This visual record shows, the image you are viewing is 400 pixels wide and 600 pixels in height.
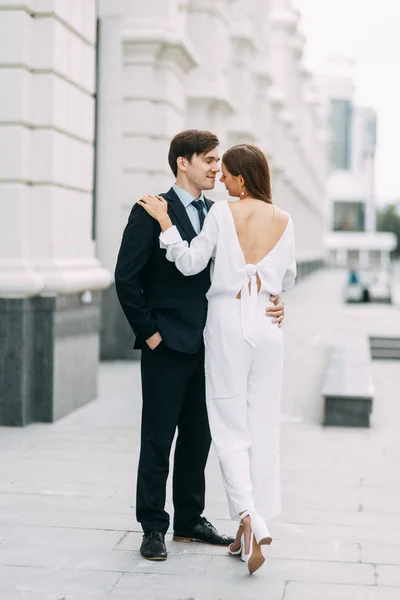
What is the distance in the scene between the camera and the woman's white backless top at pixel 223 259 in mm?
4648

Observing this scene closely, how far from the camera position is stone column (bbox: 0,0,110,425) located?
839cm

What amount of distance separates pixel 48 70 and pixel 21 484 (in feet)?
12.2

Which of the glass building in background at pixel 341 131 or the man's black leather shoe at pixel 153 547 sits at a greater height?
the glass building in background at pixel 341 131

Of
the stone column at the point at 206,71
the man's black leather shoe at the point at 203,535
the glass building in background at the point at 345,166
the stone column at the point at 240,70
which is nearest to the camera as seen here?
the man's black leather shoe at the point at 203,535

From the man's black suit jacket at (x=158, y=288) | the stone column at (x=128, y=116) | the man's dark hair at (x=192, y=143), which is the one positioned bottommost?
the man's black suit jacket at (x=158, y=288)

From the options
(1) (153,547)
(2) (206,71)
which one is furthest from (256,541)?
(2) (206,71)

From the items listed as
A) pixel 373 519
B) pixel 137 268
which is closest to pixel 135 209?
pixel 137 268

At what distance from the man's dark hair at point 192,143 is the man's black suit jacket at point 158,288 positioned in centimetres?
22

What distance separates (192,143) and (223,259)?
1.90 feet

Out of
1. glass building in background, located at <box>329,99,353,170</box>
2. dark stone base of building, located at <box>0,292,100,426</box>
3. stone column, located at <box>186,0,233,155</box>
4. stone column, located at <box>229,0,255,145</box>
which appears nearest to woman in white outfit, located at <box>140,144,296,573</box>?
dark stone base of building, located at <box>0,292,100,426</box>

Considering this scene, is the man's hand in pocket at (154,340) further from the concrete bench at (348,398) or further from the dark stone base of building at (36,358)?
the concrete bench at (348,398)

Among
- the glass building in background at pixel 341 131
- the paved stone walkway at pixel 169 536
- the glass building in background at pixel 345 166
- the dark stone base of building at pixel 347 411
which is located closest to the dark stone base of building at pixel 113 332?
the paved stone walkway at pixel 169 536

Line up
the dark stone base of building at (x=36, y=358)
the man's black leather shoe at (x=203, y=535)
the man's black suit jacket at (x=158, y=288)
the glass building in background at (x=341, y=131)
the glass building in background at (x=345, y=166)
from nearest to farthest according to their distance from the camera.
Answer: the man's black suit jacket at (x=158, y=288) < the man's black leather shoe at (x=203, y=535) < the dark stone base of building at (x=36, y=358) < the glass building in background at (x=345, y=166) < the glass building in background at (x=341, y=131)

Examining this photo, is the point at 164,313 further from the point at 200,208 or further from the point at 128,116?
the point at 128,116
